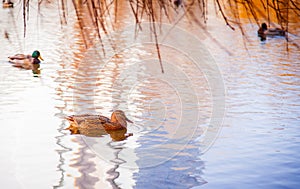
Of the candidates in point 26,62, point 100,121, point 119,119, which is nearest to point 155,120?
point 119,119

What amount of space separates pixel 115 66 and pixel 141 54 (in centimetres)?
223

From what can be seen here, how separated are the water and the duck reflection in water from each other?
16 cm

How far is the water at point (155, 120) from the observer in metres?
6.63

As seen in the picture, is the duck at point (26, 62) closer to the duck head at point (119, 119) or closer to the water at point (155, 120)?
the water at point (155, 120)

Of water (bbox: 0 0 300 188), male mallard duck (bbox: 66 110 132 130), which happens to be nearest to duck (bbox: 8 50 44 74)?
water (bbox: 0 0 300 188)

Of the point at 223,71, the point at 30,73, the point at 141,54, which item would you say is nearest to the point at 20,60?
the point at 30,73

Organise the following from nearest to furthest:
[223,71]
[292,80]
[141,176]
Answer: [141,176] < [292,80] < [223,71]

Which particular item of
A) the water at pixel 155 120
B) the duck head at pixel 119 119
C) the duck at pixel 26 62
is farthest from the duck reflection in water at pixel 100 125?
the duck at pixel 26 62

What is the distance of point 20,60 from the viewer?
14.5 meters

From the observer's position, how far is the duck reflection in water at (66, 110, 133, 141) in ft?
27.9

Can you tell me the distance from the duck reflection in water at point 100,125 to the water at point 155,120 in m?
0.16

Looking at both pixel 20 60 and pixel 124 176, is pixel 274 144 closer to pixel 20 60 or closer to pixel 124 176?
pixel 124 176

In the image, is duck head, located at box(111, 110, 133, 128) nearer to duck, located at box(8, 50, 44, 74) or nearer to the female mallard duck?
duck, located at box(8, 50, 44, 74)

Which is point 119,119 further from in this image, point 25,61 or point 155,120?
point 25,61
